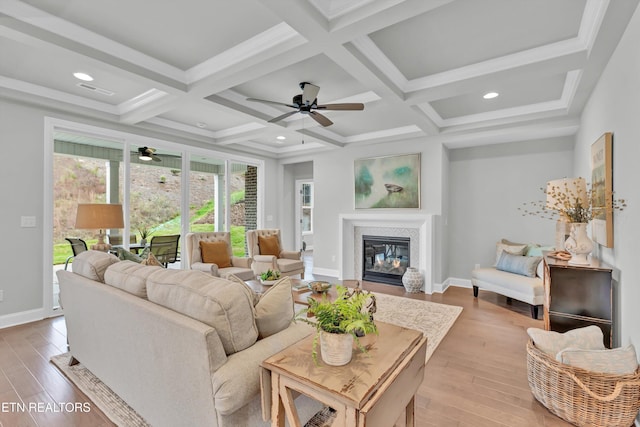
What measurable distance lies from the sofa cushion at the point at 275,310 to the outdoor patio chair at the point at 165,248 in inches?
141

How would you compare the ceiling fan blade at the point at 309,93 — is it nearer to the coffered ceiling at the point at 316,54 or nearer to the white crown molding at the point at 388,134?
the coffered ceiling at the point at 316,54

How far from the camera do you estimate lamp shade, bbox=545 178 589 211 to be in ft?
8.84

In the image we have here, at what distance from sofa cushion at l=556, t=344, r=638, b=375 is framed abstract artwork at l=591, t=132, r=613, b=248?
2.99 feet

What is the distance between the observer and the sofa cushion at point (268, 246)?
5.14 meters

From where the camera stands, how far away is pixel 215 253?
444cm

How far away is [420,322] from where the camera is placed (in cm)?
352

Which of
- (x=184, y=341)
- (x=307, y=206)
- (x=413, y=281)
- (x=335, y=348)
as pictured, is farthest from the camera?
(x=307, y=206)

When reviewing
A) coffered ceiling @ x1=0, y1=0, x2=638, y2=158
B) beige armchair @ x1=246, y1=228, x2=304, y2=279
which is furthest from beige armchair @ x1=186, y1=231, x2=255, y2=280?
coffered ceiling @ x1=0, y1=0, x2=638, y2=158

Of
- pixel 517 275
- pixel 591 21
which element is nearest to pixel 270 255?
pixel 517 275

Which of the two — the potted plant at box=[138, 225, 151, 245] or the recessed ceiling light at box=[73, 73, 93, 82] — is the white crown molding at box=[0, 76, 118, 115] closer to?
the recessed ceiling light at box=[73, 73, 93, 82]

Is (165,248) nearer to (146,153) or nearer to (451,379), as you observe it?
(146,153)

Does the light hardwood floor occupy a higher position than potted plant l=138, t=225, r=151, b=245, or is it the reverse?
potted plant l=138, t=225, r=151, b=245

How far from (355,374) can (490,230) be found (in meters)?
4.67

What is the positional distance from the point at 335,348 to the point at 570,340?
202 cm
